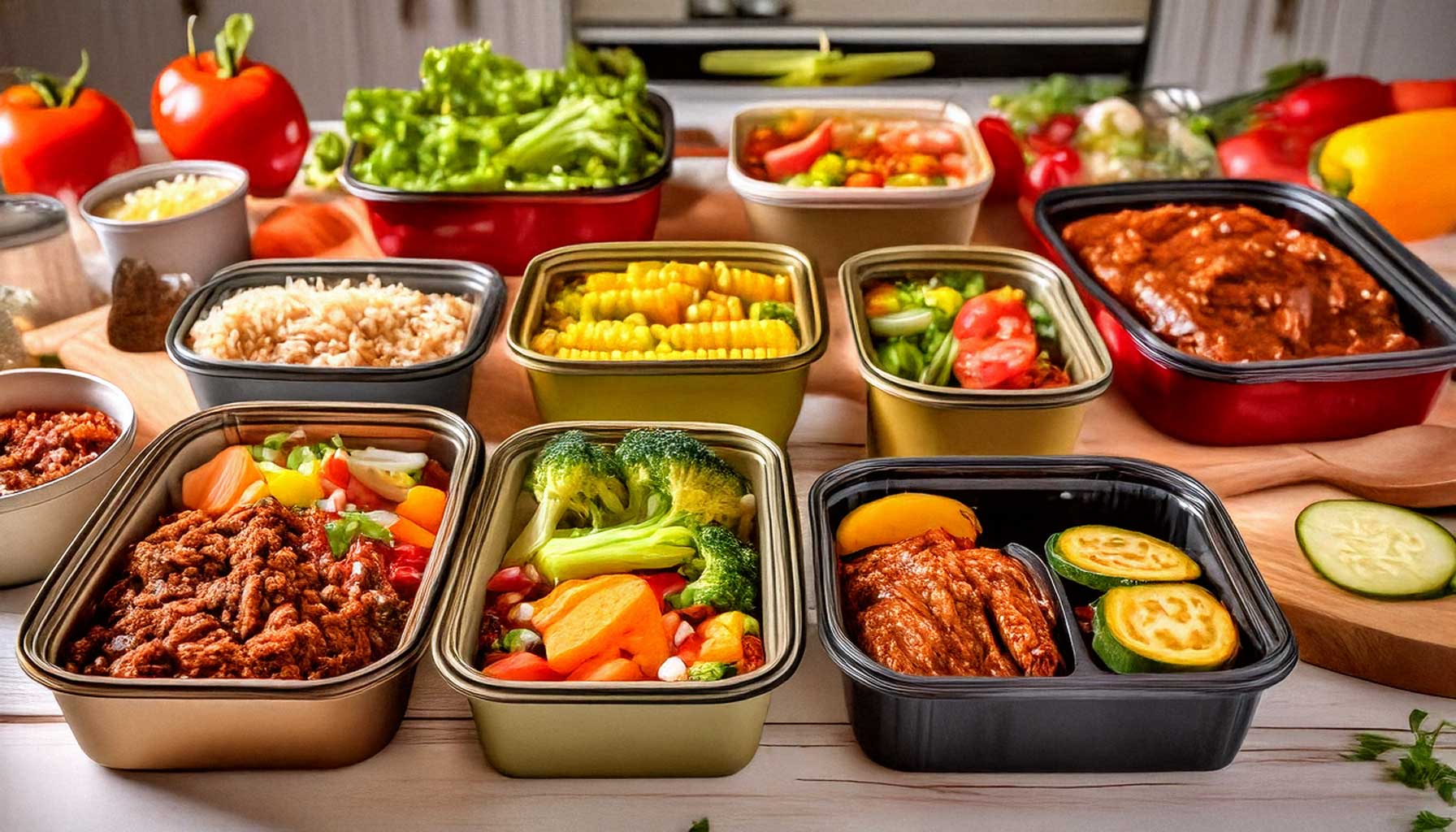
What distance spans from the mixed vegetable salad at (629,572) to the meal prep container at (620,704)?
43mm

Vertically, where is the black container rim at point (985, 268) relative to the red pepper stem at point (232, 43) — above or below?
below

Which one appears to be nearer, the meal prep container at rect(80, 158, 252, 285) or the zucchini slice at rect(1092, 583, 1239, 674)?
the zucchini slice at rect(1092, 583, 1239, 674)

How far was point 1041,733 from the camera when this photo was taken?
1568 millimetres

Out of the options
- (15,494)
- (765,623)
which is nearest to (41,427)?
(15,494)

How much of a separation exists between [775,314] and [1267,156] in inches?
67.0

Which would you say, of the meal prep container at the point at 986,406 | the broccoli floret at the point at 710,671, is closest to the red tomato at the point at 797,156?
the meal prep container at the point at 986,406

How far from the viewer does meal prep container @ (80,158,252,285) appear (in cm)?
255

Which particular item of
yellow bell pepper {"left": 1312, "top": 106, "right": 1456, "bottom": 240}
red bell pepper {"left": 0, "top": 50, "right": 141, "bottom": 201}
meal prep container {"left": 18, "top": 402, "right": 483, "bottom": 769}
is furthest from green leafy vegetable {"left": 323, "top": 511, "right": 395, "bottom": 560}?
yellow bell pepper {"left": 1312, "top": 106, "right": 1456, "bottom": 240}

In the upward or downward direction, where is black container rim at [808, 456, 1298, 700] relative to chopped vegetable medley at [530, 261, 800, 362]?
downward

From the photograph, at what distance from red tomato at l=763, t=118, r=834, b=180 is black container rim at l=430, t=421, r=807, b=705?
1.23 m

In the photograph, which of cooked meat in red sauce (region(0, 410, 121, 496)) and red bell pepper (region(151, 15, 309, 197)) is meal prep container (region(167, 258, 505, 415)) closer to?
cooked meat in red sauce (region(0, 410, 121, 496))

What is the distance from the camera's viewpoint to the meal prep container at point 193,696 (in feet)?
4.86

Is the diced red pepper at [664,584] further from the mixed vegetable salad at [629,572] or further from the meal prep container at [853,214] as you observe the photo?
the meal prep container at [853,214]

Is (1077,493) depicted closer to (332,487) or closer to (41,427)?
(332,487)
